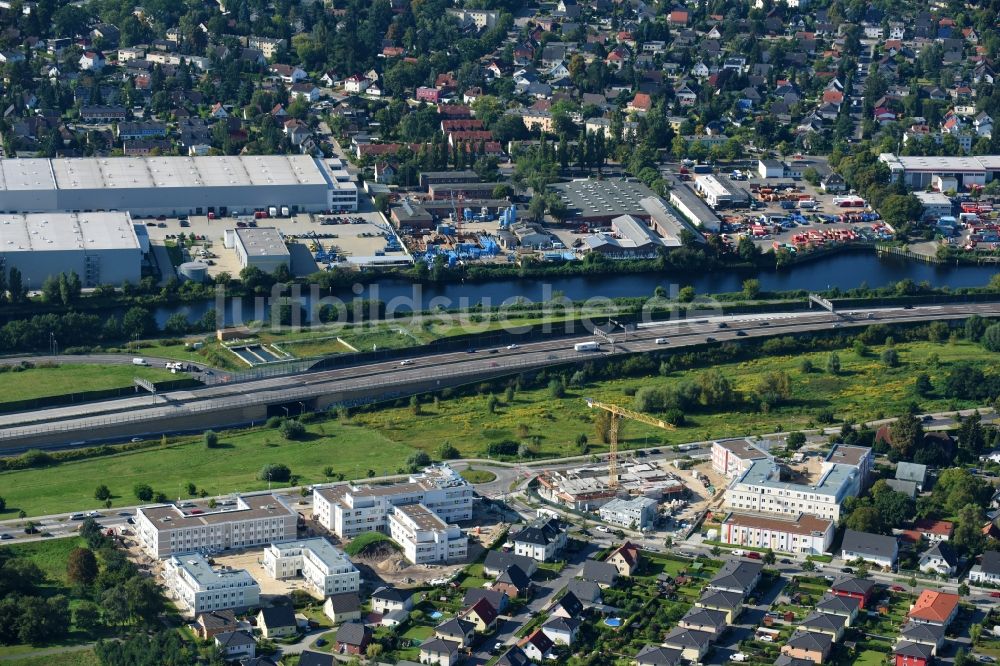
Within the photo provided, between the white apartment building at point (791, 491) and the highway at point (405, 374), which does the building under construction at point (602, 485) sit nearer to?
the white apartment building at point (791, 491)

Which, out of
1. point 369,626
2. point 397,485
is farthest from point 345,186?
point 369,626

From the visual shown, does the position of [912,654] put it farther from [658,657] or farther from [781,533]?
[781,533]

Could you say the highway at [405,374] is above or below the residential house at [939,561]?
above

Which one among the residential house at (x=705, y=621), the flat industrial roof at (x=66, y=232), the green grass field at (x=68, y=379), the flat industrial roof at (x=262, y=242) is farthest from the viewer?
the flat industrial roof at (x=262, y=242)

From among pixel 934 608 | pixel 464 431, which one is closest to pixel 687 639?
pixel 934 608

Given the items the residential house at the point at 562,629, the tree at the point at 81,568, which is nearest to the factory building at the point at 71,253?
the tree at the point at 81,568

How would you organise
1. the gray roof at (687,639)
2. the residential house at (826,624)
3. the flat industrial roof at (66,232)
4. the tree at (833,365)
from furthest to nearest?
the flat industrial roof at (66,232)
the tree at (833,365)
the residential house at (826,624)
the gray roof at (687,639)

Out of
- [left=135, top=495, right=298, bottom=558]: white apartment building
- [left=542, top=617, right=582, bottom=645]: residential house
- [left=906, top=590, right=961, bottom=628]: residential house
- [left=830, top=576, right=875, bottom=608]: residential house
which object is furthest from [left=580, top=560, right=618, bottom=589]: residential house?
[left=135, top=495, right=298, bottom=558]: white apartment building
